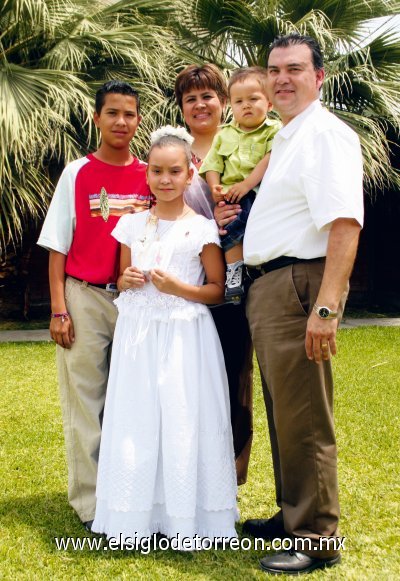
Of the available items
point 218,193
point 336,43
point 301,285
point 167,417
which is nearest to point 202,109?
point 218,193

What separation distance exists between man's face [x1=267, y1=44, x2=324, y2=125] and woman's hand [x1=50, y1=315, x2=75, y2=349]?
1341 mm

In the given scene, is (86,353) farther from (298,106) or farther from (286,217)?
(298,106)

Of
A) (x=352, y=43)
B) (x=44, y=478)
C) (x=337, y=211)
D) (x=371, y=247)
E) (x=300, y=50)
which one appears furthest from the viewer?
(x=371, y=247)

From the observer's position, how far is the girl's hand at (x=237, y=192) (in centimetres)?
294

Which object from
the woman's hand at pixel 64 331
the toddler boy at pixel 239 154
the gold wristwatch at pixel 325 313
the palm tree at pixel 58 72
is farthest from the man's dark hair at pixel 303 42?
the palm tree at pixel 58 72

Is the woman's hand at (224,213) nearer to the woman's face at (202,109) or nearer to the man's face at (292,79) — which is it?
the man's face at (292,79)

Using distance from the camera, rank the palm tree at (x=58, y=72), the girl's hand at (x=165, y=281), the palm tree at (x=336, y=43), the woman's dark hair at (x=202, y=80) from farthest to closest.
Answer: the palm tree at (x=336, y=43) < the palm tree at (x=58, y=72) < the woman's dark hair at (x=202, y=80) < the girl's hand at (x=165, y=281)

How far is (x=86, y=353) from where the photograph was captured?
318 centimetres

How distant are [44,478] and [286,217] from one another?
2200 millimetres

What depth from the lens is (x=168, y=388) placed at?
114 inches

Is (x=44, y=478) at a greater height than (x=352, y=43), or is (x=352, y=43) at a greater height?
(x=352, y=43)

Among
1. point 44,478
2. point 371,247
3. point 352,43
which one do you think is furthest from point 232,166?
point 371,247

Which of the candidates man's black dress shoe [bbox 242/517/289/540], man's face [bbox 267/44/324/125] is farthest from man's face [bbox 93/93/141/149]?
man's black dress shoe [bbox 242/517/289/540]

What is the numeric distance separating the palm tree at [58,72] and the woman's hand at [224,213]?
4405 millimetres
